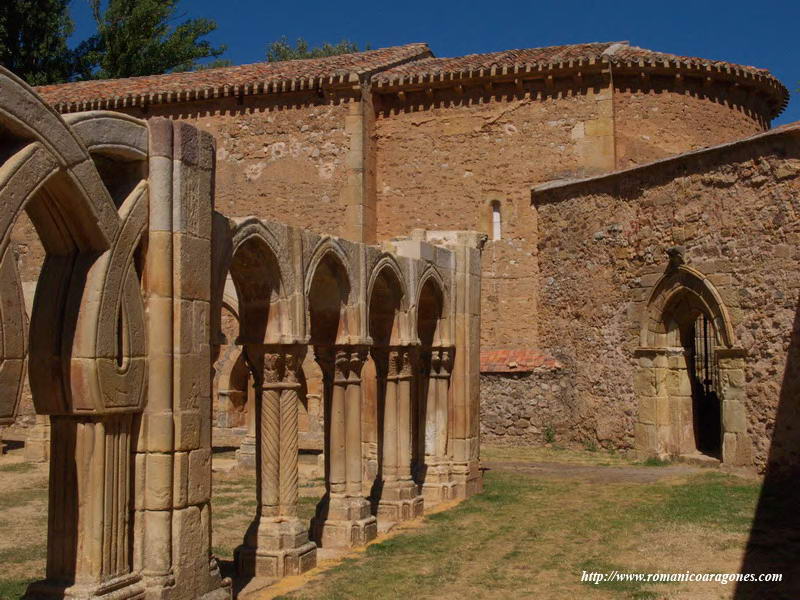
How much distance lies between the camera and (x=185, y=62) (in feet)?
111

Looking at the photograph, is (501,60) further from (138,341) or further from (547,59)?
(138,341)

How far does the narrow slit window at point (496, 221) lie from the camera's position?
20203mm

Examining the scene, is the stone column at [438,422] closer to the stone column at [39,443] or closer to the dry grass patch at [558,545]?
the dry grass patch at [558,545]

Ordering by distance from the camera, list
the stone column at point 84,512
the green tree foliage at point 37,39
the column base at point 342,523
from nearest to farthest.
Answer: the stone column at point 84,512, the column base at point 342,523, the green tree foliage at point 37,39

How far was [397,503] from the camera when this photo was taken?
11.3m

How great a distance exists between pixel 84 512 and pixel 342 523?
3945 mm

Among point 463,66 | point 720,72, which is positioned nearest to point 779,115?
point 720,72

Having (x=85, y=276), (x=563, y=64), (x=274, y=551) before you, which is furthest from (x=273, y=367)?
(x=563, y=64)

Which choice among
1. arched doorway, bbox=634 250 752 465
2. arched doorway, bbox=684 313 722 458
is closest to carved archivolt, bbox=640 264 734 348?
arched doorway, bbox=634 250 752 465

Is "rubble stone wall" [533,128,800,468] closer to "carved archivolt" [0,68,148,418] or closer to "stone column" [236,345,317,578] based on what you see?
"stone column" [236,345,317,578]

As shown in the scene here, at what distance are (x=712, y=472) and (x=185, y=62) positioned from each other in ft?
82.5

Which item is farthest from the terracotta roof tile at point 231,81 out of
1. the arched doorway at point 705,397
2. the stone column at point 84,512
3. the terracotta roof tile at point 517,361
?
the stone column at point 84,512

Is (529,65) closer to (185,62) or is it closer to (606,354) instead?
(606,354)

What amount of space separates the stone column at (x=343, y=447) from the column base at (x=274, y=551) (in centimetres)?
119
